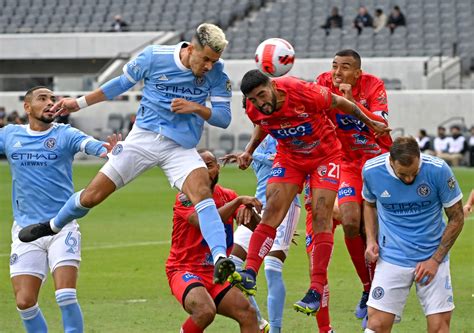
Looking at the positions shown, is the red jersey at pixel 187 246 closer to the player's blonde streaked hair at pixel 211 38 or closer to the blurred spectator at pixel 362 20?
the player's blonde streaked hair at pixel 211 38

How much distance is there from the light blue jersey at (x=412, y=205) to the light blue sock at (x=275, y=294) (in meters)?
2.15

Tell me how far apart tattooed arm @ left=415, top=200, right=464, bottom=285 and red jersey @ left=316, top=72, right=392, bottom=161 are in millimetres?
2265

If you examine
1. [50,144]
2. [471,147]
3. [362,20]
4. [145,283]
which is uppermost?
[50,144]

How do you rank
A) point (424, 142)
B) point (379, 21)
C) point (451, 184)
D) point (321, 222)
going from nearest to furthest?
point (451, 184) < point (321, 222) < point (424, 142) < point (379, 21)

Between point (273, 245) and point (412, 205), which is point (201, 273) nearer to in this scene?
point (273, 245)

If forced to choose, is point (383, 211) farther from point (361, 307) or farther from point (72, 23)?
point (72, 23)

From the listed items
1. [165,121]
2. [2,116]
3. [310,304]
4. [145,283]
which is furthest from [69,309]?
[2,116]

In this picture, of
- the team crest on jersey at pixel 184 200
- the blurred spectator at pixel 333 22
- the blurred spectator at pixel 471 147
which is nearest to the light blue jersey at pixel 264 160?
the team crest on jersey at pixel 184 200

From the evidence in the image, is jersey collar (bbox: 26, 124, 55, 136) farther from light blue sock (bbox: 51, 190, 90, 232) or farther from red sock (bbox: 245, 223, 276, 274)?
red sock (bbox: 245, 223, 276, 274)

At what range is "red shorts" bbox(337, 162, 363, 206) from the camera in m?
11.9

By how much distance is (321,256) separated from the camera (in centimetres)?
1067

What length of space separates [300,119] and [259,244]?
124 centimetres

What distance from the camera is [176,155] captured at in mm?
10086

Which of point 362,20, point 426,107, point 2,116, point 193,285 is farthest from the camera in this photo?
point 362,20
